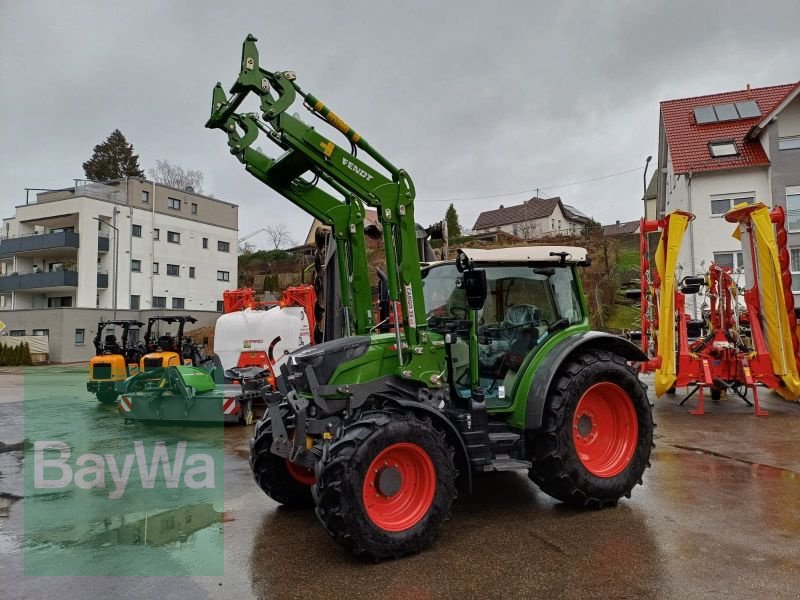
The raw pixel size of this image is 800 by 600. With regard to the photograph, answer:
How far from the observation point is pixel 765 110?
2497 centimetres

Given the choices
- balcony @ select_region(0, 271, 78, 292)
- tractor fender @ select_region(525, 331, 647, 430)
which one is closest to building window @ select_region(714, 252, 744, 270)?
tractor fender @ select_region(525, 331, 647, 430)

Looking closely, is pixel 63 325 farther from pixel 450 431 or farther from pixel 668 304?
pixel 450 431

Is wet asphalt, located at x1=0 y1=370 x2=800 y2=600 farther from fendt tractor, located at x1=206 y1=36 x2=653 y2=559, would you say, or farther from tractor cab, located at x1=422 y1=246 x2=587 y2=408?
tractor cab, located at x1=422 y1=246 x2=587 y2=408

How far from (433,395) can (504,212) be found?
198 ft

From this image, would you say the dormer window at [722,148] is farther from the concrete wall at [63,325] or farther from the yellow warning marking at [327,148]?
the concrete wall at [63,325]

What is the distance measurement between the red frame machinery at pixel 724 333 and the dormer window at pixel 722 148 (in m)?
13.6

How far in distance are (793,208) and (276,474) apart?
22.6 metres

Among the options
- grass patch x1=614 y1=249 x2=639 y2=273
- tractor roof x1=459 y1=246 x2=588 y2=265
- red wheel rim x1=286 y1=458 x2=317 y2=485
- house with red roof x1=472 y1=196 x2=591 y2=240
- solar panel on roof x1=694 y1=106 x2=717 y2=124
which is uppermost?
house with red roof x1=472 y1=196 x2=591 y2=240

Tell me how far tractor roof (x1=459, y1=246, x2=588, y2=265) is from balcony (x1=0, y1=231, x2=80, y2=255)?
3611 centimetres

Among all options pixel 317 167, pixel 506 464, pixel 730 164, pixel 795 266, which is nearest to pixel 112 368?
pixel 317 167

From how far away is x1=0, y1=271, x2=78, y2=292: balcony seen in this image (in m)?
35.4

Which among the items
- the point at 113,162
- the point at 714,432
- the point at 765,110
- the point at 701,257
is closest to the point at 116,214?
the point at 113,162

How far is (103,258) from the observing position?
36906 mm

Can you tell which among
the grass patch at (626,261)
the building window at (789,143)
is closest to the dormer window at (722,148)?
the building window at (789,143)
